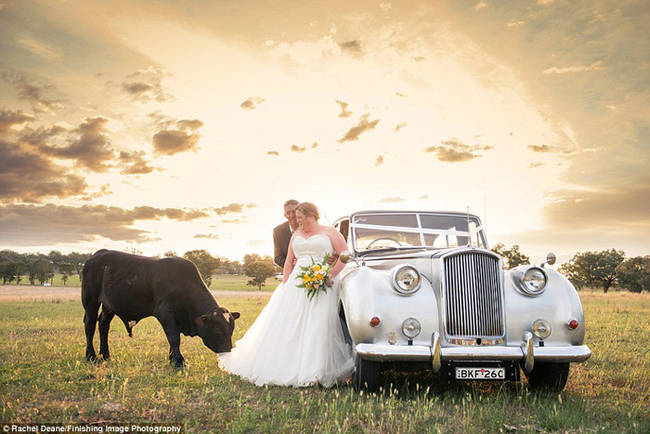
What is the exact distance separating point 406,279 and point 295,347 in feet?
6.43

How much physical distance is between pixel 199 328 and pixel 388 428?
4.05 meters

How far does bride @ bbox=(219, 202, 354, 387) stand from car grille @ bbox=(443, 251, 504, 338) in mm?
1540

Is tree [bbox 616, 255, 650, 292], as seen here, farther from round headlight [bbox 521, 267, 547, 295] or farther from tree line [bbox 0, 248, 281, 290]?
round headlight [bbox 521, 267, 547, 295]

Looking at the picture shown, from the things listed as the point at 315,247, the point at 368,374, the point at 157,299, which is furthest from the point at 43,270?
the point at 368,374

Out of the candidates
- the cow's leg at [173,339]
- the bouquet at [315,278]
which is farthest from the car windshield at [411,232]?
the cow's leg at [173,339]

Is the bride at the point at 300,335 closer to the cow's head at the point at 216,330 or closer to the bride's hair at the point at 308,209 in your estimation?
the bride's hair at the point at 308,209

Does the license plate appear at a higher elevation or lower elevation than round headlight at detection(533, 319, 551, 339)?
lower

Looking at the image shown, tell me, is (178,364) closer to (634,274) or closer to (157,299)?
(157,299)

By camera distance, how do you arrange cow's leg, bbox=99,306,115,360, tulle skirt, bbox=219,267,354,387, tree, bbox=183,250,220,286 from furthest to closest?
tree, bbox=183,250,220,286
cow's leg, bbox=99,306,115,360
tulle skirt, bbox=219,267,354,387

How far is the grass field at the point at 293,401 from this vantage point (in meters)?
4.23

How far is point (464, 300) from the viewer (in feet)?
17.0

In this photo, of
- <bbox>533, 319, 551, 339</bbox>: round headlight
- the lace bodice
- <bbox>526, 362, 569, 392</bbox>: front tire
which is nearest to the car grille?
<bbox>533, 319, 551, 339</bbox>: round headlight

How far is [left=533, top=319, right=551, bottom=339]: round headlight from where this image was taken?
516cm

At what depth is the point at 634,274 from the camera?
59.7 meters
